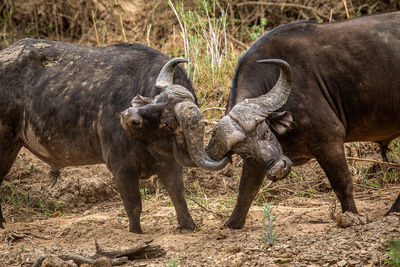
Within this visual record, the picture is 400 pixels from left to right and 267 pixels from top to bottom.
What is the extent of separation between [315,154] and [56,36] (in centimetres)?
660

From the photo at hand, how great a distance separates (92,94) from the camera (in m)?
5.96

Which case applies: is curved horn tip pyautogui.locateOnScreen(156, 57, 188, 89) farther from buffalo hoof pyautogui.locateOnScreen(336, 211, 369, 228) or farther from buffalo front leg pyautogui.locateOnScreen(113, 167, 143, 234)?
buffalo hoof pyautogui.locateOnScreen(336, 211, 369, 228)

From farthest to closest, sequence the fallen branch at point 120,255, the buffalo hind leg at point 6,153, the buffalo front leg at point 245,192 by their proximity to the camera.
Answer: the buffalo hind leg at point 6,153 → the buffalo front leg at point 245,192 → the fallen branch at point 120,255

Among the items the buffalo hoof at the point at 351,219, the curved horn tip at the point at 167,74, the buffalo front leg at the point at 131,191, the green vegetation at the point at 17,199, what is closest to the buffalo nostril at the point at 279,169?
the buffalo hoof at the point at 351,219

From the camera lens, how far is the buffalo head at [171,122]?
4.97m

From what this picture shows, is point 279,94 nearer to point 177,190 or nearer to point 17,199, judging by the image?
point 177,190

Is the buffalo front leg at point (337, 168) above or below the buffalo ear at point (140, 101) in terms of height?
below

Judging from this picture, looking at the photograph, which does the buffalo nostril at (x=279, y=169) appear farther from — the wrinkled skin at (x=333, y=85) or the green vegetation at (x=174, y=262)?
the green vegetation at (x=174, y=262)

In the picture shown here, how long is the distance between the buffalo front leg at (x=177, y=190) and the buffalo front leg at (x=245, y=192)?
412 millimetres

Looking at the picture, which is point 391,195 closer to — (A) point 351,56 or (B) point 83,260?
(A) point 351,56

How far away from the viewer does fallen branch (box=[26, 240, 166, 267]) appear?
444cm

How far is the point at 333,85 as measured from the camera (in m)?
5.59

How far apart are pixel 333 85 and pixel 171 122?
63.4 inches

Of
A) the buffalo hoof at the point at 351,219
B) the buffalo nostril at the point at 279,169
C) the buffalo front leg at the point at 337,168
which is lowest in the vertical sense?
the buffalo hoof at the point at 351,219
